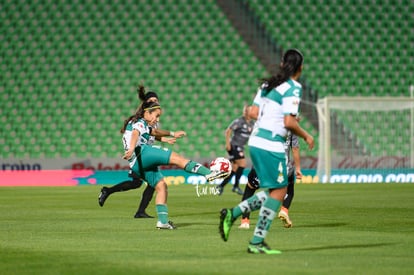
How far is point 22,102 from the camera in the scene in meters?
33.9

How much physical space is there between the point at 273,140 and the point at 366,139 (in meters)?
24.6

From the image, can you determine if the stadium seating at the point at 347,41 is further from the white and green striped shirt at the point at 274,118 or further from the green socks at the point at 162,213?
the white and green striped shirt at the point at 274,118

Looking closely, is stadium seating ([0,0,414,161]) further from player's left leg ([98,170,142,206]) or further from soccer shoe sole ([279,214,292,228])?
soccer shoe sole ([279,214,292,228])

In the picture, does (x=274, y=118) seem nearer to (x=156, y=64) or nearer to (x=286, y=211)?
(x=286, y=211)

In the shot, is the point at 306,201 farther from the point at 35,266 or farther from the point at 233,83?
the point at 233,83

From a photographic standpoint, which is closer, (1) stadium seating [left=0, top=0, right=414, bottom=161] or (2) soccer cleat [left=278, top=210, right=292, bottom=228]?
(2) soccer cleat [left=278, top=210, right=292, bottom=228]

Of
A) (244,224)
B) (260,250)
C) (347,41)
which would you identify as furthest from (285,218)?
(347,41)

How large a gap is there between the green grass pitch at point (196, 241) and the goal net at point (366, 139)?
39.1ft

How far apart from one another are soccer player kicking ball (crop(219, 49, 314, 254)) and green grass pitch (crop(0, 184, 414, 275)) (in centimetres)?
34

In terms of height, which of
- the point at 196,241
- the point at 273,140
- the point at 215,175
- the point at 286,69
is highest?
the point at 286,69

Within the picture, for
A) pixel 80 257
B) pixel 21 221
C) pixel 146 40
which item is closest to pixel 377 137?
pixel 146 40

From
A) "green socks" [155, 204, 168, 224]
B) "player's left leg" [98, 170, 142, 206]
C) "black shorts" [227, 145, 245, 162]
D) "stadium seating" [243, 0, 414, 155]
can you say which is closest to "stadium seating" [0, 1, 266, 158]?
"stadium seating" [243, 0, 414, 155]

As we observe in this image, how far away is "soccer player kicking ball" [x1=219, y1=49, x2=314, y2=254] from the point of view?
9.08m

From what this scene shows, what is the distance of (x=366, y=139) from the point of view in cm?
3331
